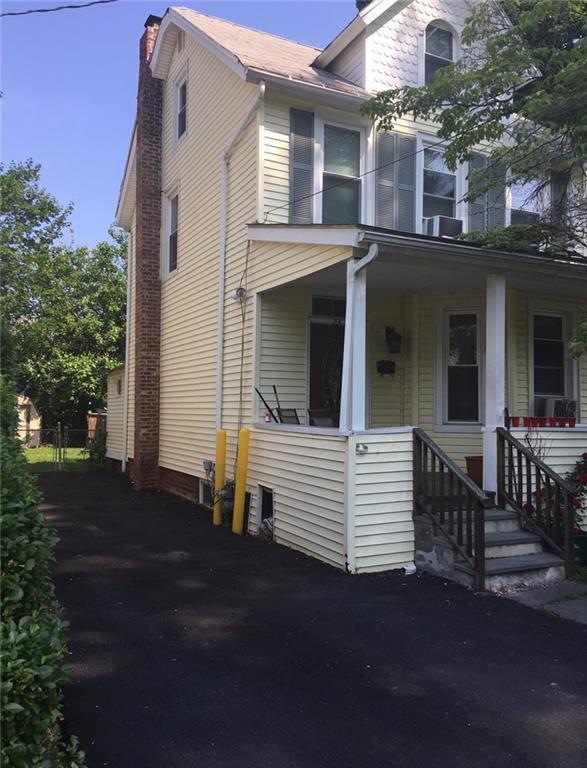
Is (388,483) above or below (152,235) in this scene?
below

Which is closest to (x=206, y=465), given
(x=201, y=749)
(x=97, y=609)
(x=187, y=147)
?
(x=97, y=609)

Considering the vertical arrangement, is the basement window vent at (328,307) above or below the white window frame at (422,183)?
below

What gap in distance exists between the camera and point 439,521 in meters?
6.53

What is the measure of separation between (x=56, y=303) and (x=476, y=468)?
23757 millimetres

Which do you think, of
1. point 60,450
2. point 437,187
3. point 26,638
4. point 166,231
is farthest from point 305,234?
point 60,450

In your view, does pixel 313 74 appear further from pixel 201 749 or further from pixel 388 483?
pixel 201 749

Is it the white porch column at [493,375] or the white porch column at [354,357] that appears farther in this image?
the white porch column at [493,375]

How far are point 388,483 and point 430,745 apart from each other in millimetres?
3563

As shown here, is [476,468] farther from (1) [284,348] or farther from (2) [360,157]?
(2) [360,157]

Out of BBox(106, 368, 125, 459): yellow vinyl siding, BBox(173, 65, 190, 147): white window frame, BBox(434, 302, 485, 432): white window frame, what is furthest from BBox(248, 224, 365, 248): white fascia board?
BBox(106, 368, 125, 459): yellow vinyl siding

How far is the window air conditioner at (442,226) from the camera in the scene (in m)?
9.67

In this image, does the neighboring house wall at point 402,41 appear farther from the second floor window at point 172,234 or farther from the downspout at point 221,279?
the second floor window at point 172,234

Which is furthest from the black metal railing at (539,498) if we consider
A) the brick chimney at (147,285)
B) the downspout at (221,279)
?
the brick chimney at (147,285)

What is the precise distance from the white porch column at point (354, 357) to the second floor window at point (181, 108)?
7.61 metres
